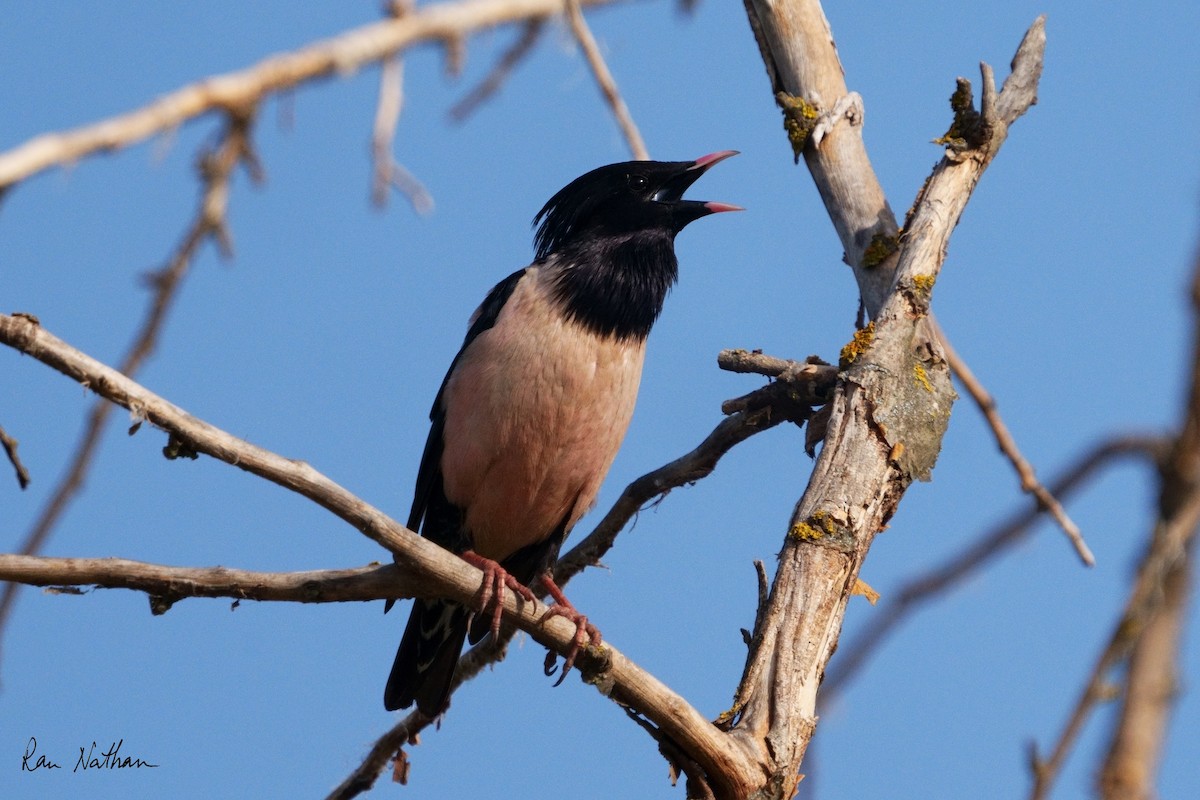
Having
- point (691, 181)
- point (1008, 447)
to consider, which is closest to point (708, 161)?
point (691, 181)

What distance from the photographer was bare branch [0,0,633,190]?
1.66 m

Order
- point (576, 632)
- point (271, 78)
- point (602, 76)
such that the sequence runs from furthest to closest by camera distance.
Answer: point (576, 632), point (602, 76), point (271, 78)

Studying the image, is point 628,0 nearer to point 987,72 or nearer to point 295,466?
point 295,466

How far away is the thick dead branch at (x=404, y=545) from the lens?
3.12 metres

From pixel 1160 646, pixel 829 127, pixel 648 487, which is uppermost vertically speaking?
pixel 829 127

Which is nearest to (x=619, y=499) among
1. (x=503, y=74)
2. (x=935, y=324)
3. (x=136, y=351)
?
(x=935, y=324)

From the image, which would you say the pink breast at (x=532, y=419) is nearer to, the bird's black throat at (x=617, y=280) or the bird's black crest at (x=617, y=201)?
the bird's black throat at (x=617, y=280)

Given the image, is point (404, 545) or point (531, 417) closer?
point (404, 545)

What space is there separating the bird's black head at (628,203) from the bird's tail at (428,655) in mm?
1806

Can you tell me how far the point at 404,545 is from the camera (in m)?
3.50

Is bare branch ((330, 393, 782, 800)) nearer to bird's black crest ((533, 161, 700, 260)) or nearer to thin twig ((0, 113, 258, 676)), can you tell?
bird's black crest ((533, 161, 700, 260))

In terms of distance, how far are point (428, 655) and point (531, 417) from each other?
1171 mm

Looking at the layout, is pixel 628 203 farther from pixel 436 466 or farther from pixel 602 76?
pixel 602 76

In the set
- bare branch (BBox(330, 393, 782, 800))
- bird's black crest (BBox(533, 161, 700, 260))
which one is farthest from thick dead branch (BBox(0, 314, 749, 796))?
bird's black crest (BBox(533, 161, 700, 260))
